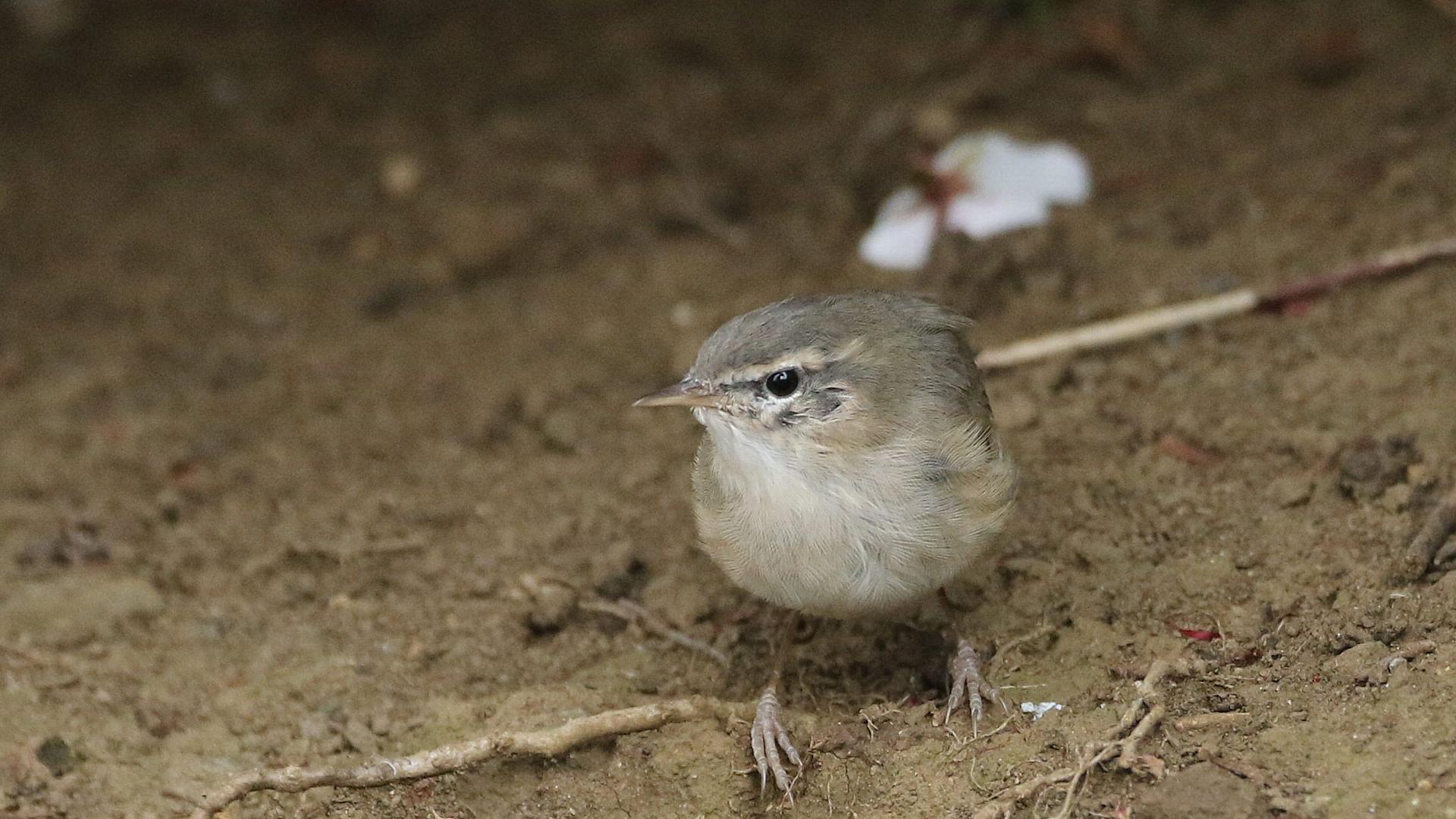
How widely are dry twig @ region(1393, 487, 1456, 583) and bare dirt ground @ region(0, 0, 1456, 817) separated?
0.05m

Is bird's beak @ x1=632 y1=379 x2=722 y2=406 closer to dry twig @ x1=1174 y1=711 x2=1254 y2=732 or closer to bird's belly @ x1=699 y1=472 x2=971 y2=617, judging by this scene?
bird's belly @ x1=699 y1=472 x2=971 y2=617

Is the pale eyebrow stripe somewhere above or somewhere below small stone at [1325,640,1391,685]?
above

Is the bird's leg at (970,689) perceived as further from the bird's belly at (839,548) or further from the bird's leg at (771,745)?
the bird's leg at (771,745)

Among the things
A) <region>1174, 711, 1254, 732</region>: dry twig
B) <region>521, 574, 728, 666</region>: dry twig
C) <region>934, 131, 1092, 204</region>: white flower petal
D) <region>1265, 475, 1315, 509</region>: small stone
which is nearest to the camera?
<region>1174, 711, 1254, 732</region>: dry twig

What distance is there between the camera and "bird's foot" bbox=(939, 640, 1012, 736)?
3.79 meters

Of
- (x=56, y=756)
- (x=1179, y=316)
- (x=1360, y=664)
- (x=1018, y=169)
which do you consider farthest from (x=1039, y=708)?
(x=1018, y=169)

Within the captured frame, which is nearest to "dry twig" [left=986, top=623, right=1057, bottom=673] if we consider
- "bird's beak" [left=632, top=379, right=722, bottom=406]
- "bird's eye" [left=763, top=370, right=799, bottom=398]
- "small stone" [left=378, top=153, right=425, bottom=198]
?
"bird's eye" [left=763, top=370, right=799, bottom=398]

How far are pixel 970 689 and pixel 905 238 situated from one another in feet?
8.54

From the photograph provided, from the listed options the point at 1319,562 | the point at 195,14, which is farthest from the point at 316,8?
the point at 1319,562

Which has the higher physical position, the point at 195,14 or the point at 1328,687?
the point at 195,14

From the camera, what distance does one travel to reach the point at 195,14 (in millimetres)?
8227

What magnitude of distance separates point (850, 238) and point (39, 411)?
3354mm

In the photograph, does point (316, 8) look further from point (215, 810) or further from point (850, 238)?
point (215, 810)

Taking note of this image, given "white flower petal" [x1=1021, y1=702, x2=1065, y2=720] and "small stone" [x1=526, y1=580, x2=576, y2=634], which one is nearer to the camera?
"white flower petal" [x1=1021, y1=702, x2=1065, y2=720]
